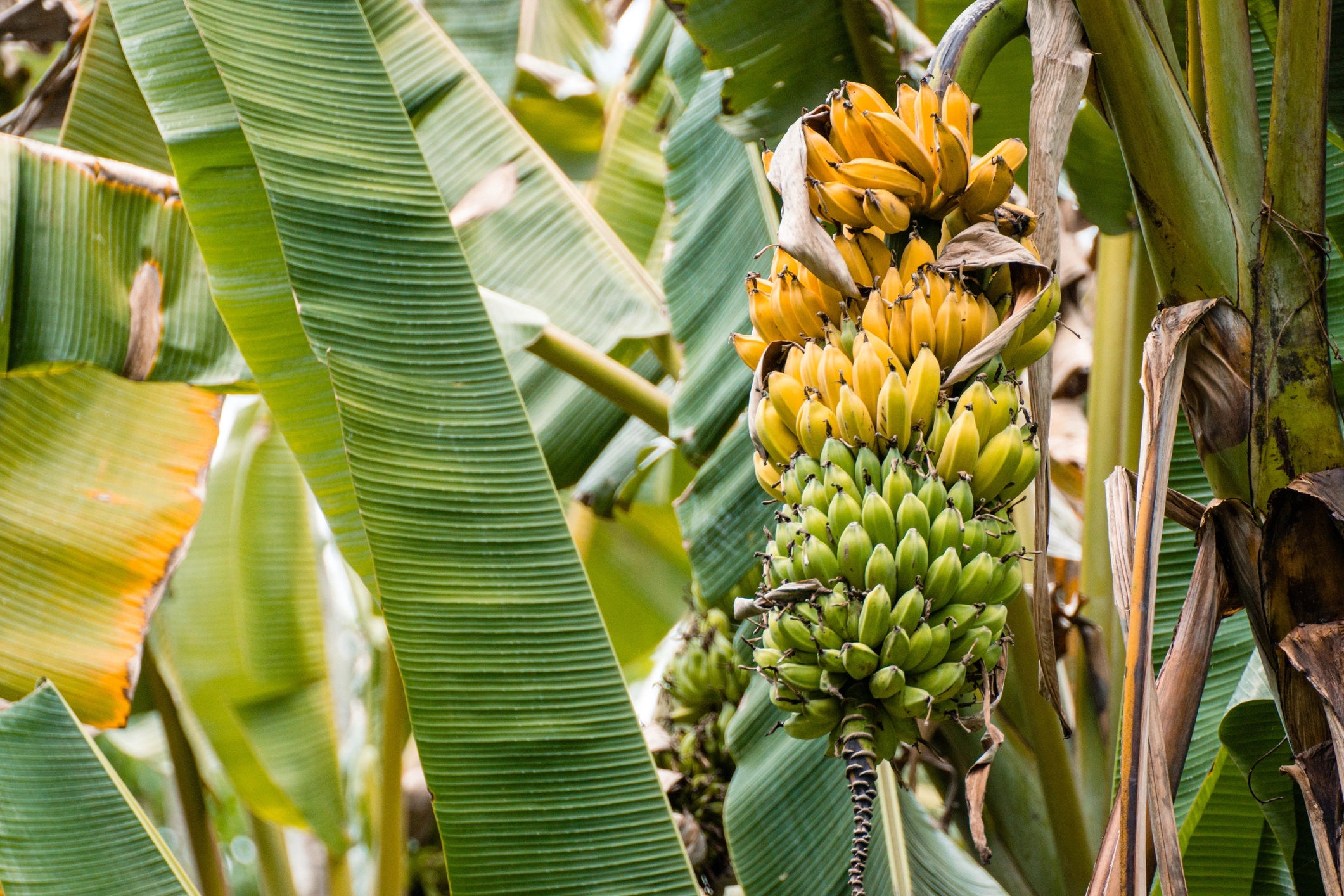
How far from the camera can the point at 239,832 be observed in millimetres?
4500

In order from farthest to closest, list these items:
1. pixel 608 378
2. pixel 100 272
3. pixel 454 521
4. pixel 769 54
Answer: pixel 608 378 < pixel 100 272 < pixel 769 54 < pixel 454 521

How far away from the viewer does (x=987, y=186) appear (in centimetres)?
83

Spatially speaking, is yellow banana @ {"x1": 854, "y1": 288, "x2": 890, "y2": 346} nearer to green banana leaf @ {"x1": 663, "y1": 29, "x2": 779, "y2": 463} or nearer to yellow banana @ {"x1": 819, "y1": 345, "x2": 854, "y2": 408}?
yellow banana @ {"x1": 819, "y1": 345, "x2": 854, "y2": 408}

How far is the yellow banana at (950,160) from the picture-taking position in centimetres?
79

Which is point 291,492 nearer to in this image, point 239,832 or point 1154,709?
point 1154,709

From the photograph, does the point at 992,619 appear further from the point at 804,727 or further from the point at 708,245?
the point at 708,245

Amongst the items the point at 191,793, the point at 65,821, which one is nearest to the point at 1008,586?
the point at 65,821

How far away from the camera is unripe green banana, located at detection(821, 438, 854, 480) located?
0.76 m

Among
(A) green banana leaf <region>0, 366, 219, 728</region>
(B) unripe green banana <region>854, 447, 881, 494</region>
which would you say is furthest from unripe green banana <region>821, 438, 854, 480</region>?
(A) green banana leaf <region>0, 366, 219, 728</region>

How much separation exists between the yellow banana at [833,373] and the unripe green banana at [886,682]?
21 centimetres

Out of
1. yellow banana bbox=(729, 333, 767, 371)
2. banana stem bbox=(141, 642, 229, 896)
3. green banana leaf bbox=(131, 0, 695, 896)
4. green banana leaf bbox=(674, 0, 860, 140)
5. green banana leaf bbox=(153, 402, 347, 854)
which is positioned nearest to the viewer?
yellow banana bbox=(729, 333, 767, 371)

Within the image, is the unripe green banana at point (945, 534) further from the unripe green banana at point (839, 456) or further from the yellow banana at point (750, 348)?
the yellow banana at point (750, 348)

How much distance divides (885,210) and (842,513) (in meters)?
0.26

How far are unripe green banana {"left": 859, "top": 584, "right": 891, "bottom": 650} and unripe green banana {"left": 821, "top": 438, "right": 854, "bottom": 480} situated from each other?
0.32ft
